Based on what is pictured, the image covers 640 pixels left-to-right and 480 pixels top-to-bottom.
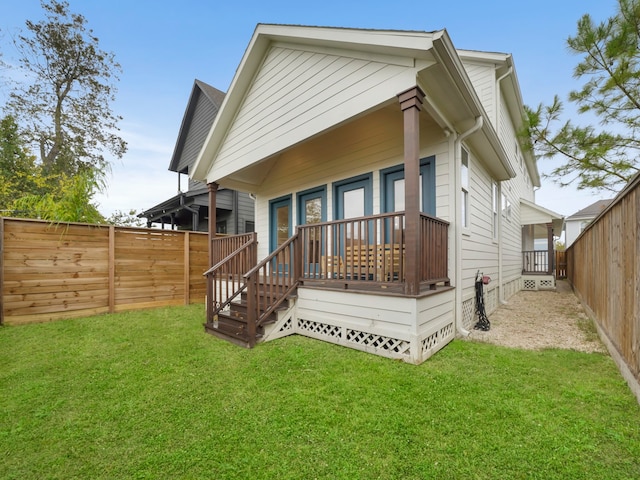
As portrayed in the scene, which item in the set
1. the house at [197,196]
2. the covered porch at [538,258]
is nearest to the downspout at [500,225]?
the covered porch at [538,258]

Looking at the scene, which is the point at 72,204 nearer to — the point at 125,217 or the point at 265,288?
the point at 265,288

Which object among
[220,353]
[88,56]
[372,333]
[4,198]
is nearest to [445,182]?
[372,333]

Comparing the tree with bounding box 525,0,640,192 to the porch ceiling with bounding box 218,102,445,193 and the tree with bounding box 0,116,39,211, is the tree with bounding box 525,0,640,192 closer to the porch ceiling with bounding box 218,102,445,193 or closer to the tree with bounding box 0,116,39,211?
the porch ceiling with bounding box 218,102,445,193

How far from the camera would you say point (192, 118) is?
1341 cm

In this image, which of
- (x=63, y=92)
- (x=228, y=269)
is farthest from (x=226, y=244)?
(x=63, y=92)

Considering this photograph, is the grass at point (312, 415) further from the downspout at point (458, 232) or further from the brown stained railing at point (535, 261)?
the brown stained railing at point (535, 261)

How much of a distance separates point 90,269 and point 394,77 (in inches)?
269

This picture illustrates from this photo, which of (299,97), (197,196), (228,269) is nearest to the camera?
(299,97)

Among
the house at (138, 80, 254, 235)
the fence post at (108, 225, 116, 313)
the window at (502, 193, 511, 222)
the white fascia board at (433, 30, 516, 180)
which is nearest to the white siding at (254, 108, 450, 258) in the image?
the white fascia board at (433, 30, 516, 180)

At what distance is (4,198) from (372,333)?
14.5 m

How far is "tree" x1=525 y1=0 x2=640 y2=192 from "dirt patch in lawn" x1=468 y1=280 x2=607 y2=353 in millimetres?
3490

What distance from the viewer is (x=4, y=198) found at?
10594mm

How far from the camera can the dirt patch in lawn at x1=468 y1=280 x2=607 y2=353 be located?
13.5 ft

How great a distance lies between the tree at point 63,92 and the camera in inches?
443
